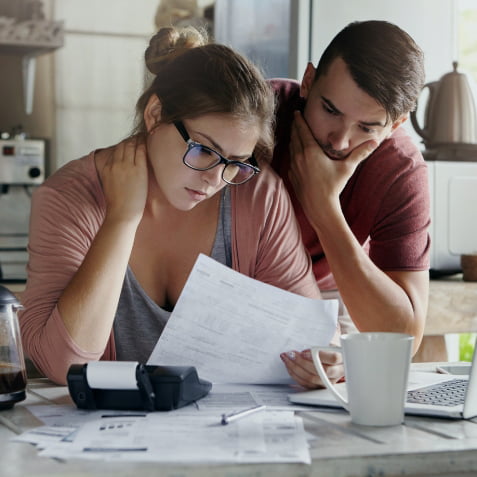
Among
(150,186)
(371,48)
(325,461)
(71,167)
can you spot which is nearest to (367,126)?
(371,48)

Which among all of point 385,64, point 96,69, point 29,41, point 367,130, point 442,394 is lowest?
point 442,394

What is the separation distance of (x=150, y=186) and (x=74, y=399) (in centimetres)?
56

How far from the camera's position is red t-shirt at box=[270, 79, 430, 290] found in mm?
1643

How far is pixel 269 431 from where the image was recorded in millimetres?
896

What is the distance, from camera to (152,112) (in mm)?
1393

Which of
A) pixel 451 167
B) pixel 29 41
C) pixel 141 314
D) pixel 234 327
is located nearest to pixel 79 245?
pixel 141 314

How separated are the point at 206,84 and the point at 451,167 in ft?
4.16

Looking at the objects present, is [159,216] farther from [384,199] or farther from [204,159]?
[384,199]

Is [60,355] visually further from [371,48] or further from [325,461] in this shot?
[371,48]

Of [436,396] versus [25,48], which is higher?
[25,48]

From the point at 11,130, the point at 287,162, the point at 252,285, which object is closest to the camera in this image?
the point at 252,285

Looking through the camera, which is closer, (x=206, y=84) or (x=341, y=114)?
(x=206, y=84)

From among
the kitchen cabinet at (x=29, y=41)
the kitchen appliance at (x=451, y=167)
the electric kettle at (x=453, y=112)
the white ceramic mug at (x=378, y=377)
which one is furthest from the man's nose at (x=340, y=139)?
the kitchen cabinet at (x=29, y=41)

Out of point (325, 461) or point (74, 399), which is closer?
point (325, 461)
